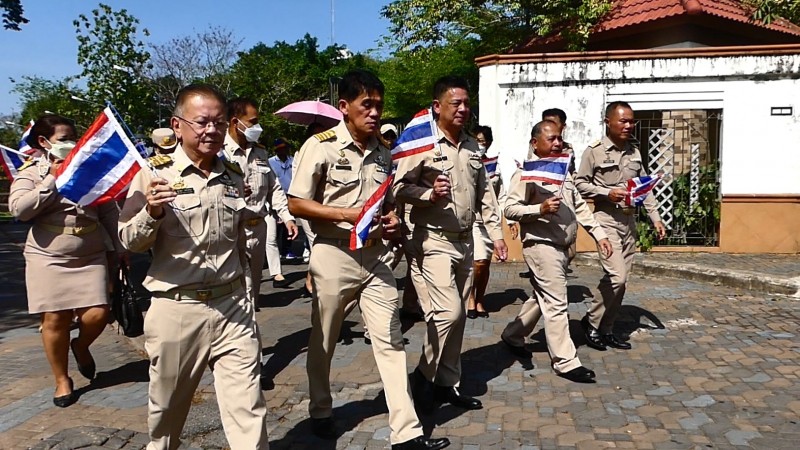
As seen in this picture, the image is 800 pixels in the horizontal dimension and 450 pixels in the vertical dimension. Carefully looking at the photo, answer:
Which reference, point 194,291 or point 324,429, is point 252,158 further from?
point 194,291

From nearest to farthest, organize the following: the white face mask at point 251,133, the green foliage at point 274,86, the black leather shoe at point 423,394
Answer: the black leather shoe at point 423,394, the white face mask at point 251,133, the green foliage at point 274,86

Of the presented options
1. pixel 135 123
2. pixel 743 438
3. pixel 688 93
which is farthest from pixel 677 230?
pixel 135 123

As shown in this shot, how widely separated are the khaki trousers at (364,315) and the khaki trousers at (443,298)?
491 millimetres

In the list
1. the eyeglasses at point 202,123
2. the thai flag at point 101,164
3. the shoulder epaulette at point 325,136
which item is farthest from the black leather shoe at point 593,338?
the thai flag at point 101,164

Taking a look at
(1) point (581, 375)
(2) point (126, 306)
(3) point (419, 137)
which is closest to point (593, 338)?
(1) point (581, 375)

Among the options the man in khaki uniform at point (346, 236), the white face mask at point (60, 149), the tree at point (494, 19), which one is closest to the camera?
the man in khaki uniform at point (346, 236)

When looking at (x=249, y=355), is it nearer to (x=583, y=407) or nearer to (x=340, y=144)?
(x=340, y=144)

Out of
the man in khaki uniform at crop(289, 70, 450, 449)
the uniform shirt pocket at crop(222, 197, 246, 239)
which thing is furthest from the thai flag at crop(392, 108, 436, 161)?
the uniform shirt pocket at crop(222, 197, 246, 239)

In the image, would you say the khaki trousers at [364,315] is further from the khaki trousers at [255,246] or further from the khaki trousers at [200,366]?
the khaki trousers at [255,246]

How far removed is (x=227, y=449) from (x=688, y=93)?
9311mm

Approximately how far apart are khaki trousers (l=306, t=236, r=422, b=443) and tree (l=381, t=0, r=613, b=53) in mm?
9531

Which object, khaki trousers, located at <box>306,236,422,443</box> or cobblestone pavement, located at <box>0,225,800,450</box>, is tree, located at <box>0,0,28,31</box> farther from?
khaki trousers, located at <box>306,236,422,443</box>

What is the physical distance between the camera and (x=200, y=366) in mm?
3166

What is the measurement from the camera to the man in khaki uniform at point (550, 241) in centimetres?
511
